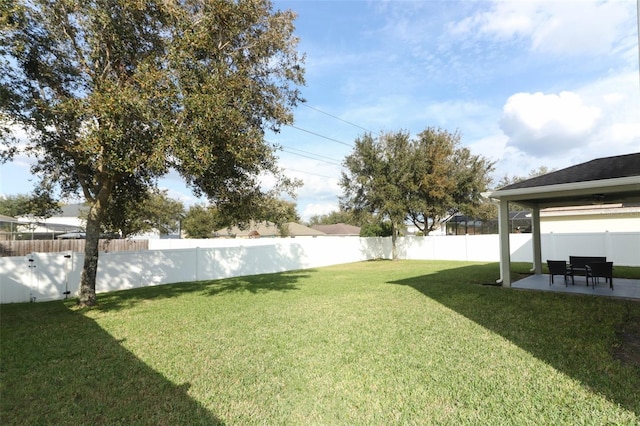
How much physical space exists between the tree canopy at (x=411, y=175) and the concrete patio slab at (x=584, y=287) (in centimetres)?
1084

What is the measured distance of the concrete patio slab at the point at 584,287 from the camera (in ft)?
29.4

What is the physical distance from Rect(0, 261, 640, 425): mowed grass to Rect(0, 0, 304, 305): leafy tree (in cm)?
309

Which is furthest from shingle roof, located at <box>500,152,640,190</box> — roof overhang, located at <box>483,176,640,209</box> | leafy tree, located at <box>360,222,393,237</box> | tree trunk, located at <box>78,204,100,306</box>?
leafy tree, located at <box>360,222,393,237</box>

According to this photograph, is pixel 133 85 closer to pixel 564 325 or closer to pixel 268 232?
pixel 564 325

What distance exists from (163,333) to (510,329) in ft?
20.1

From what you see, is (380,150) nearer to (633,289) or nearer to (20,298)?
(633,289)

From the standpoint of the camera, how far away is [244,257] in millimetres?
16141

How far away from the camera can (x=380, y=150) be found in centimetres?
2228

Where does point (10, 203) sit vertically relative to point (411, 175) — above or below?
below

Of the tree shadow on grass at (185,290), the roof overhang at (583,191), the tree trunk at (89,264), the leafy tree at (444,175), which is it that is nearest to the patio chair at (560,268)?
the roof overhang at (583,191)

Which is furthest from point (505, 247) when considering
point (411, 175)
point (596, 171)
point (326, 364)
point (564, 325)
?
point (411, 175)

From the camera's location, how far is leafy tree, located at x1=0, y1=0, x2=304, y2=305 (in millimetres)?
6312

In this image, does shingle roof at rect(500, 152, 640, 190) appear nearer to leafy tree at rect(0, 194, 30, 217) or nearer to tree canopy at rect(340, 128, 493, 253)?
tree canopy at rect(340, 128, 493, 253)

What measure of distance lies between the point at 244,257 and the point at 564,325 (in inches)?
501
